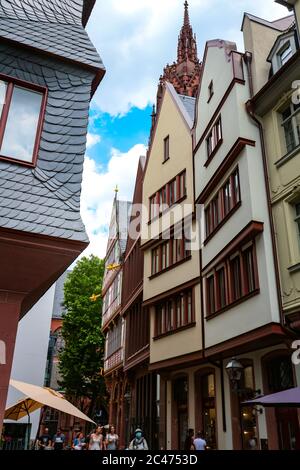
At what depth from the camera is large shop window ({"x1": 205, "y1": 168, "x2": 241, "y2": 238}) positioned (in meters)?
14.1

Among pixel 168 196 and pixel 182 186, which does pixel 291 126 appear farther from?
Result: pixel 168 196

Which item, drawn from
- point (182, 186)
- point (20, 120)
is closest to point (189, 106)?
point (182, 186)

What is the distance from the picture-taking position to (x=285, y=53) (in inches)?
541

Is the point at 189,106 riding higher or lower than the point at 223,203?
higher

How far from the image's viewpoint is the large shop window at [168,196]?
19883 millimetres

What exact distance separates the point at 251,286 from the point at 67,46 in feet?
27.1

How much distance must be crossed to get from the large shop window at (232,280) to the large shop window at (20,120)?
295 inches

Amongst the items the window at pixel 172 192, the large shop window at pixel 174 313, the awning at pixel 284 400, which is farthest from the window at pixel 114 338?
the awning at pixel 284 400

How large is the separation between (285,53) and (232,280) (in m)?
7.41

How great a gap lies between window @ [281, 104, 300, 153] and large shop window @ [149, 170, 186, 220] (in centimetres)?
676

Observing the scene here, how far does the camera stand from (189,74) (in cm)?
5691

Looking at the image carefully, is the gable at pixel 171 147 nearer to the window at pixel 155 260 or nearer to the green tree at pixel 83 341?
the window at pixel 155 260

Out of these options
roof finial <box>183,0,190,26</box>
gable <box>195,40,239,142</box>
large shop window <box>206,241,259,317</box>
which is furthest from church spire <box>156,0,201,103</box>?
large shop window <box>206,241,259,317</box>
